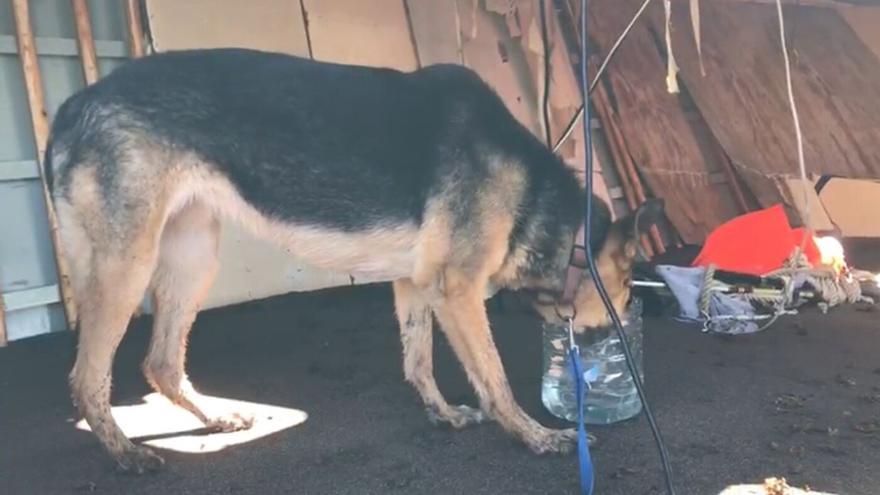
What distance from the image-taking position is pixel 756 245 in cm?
530

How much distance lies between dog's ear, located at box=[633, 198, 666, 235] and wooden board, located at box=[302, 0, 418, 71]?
3.28m

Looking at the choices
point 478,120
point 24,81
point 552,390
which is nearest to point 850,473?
point 552,390

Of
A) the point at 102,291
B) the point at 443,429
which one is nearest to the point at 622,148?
the point at 443,429

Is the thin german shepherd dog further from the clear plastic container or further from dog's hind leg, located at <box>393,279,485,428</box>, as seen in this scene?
the clear plastic container

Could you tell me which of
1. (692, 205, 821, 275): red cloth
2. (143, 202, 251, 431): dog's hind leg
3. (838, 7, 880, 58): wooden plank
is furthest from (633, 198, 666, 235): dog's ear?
(838, 7, 880, 58): wooden plank

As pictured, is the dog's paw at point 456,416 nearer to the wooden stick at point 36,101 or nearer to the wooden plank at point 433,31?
the wooden stick at point 36,101

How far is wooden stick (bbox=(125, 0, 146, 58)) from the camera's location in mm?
4973

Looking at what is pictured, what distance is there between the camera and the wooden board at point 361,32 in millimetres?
5758

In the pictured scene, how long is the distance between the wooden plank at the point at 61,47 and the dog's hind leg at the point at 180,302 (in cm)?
222

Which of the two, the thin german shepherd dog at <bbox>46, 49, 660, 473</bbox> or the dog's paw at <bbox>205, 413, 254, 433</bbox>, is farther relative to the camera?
the dog's paw at <bbox>205, 413, 254, 433</bbox>

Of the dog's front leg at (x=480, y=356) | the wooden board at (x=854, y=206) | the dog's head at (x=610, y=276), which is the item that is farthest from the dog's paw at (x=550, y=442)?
the wooden board at (x=854, y=206)

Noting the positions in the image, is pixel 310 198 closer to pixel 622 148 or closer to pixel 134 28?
pixel 134 28

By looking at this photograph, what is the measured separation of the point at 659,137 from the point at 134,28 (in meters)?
4.58

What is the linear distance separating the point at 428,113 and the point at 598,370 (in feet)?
4.50
